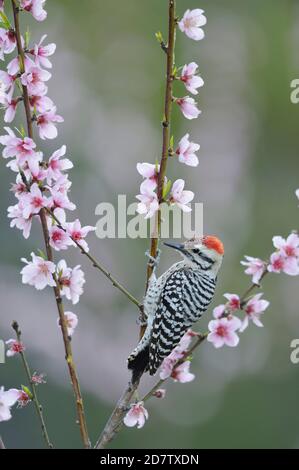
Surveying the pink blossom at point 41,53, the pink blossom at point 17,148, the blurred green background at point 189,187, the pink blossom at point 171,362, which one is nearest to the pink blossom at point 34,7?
the pink blossom at point 41,53

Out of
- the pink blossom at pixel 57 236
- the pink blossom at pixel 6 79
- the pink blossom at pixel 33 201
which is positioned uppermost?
the pink blossom at pixel 6 79

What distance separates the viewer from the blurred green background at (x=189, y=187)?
671cm

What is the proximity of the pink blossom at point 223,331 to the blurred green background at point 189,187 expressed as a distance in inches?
156

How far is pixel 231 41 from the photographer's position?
29.9 ft

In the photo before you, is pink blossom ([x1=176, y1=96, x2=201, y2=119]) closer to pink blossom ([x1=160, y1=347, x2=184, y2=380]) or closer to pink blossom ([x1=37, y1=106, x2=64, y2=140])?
pink blossom ([x1=37, y1=106, x2=64, y2=140])

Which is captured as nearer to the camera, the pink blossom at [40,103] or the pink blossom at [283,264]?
the pink blossom at [283,264]

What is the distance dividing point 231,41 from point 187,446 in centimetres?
479

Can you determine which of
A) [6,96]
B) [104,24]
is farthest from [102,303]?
[6,96]

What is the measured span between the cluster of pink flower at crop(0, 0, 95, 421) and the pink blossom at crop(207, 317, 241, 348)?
455mm

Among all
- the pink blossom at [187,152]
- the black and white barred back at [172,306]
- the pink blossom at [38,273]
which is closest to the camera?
the pink blossom at [38,273]

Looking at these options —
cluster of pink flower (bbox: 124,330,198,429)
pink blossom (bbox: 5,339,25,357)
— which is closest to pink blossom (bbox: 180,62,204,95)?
cluster of pink flower (bbox: 124,330,198,429)

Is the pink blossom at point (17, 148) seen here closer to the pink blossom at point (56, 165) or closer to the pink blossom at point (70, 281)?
the pink blossom at point (56, 165)

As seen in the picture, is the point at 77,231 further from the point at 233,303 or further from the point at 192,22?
the point at 192,22

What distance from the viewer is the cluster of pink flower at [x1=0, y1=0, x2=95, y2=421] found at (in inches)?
91.0
